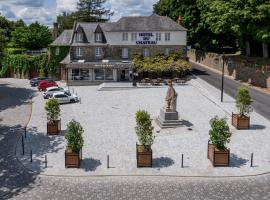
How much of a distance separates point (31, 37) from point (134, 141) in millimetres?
58775

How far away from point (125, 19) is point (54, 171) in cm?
4175

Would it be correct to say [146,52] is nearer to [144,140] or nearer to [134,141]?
→ [134,141]

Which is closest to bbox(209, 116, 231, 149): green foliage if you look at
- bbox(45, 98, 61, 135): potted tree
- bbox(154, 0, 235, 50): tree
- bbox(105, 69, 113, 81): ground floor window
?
bbox(45, 98, 61, 135): potted tree

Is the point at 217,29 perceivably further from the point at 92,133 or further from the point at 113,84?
the point at 92,133

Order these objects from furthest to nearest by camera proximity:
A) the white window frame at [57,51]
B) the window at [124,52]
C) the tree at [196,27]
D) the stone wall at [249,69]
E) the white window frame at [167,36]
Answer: the tree at [196,27]
the white window frame at [57,51]
the window at [124,52]
the white window frame at [167,36]
the stone wall at [249,69]

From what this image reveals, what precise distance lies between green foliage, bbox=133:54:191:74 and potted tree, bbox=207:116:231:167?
3422 cm

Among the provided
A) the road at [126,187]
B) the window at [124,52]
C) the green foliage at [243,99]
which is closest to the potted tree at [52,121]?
the road at [126,187]

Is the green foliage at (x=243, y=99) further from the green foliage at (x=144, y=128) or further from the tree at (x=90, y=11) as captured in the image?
the tree at (x=90, y=11)

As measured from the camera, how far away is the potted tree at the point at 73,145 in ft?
78.1

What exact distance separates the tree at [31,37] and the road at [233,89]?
1306 inches

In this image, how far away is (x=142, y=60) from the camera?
60.2m

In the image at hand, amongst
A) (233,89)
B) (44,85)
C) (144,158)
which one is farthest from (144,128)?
(44,85)

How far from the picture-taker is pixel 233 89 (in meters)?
51.2

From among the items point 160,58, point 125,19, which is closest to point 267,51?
point 160,58
